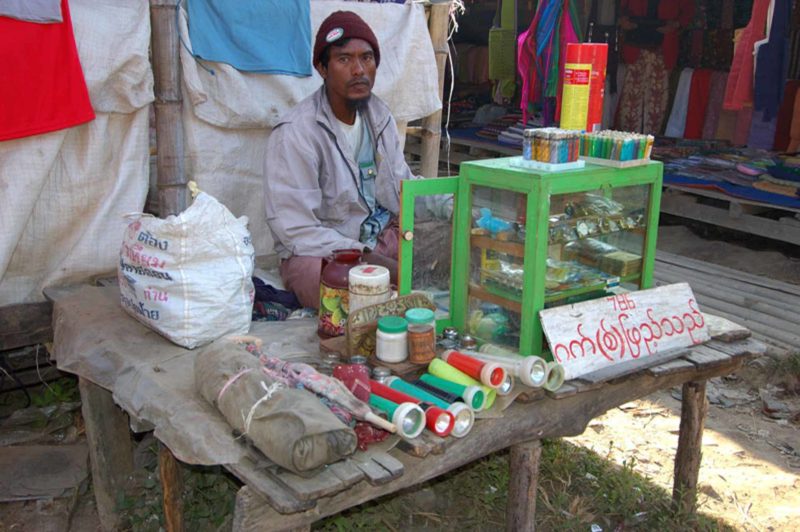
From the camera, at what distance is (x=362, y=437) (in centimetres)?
209

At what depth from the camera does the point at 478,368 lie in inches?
93.9

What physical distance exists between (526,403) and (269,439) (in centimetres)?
85

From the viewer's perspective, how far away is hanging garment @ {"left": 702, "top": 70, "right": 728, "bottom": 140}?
764 cm

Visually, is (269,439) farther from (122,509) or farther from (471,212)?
(122,509)

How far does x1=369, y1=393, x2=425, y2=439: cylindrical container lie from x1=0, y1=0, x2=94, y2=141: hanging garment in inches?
79.3

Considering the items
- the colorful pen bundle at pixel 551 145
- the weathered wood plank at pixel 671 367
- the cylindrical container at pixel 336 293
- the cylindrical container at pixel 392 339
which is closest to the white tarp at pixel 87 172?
the cylindrical container at pixel 336 293

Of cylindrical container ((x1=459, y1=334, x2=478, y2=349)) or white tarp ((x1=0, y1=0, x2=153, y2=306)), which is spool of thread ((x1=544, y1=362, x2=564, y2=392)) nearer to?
cylindrical container ((x1=459, y1=334, x2=478, y2=349))

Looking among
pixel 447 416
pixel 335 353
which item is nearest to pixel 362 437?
pixel 447 416

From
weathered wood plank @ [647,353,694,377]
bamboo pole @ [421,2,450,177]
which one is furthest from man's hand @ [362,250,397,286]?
bamboo pole @ [421,2,450,177]

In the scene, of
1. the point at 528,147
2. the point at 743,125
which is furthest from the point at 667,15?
the point at 528,147

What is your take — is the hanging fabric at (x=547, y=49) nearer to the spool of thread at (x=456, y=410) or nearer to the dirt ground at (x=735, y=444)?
the dirt ground at (x=735, y=444)

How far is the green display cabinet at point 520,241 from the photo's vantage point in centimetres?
249

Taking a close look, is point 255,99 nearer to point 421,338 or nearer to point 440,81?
point 440,81

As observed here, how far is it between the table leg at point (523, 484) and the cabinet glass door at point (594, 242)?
494 millimetres
